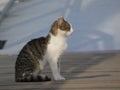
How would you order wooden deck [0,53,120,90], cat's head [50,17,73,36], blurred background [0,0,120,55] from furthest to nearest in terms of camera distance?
blurred background [0,0,120,55]
cat's head [50,17,73,36]
wooden deck [0,53,120,90]

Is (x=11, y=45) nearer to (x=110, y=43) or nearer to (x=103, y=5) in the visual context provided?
(x=110, y=43)

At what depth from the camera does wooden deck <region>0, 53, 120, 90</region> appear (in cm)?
414

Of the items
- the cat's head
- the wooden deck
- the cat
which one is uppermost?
the cat's head

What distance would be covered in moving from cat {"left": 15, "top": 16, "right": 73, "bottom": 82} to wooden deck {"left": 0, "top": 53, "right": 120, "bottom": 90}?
93 mm

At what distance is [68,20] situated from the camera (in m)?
7.74

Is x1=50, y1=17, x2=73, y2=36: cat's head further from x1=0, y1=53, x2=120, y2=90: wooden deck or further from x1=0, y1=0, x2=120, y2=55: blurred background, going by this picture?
x1=0, y1=0, x2=120, y2=55: blurred background

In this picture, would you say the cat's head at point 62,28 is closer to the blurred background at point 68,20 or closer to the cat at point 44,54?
the cat at point 44,54

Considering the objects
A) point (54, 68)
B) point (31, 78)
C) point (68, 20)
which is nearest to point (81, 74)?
point (54, 68)

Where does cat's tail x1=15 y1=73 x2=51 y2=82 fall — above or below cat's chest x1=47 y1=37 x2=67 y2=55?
below

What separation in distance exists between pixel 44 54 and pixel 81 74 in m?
0.66

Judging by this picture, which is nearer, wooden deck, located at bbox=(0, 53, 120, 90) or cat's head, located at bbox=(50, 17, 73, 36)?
wooden deck, located at bbox=(0, 53, 120, 90)

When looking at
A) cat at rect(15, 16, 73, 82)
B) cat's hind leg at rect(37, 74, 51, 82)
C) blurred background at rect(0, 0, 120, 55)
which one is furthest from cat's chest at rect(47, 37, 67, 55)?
blurred background at rect(0, 0, 120, 55)

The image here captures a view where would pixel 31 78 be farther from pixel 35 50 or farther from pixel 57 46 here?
pixel 57 46

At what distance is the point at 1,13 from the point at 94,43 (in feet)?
7.34
